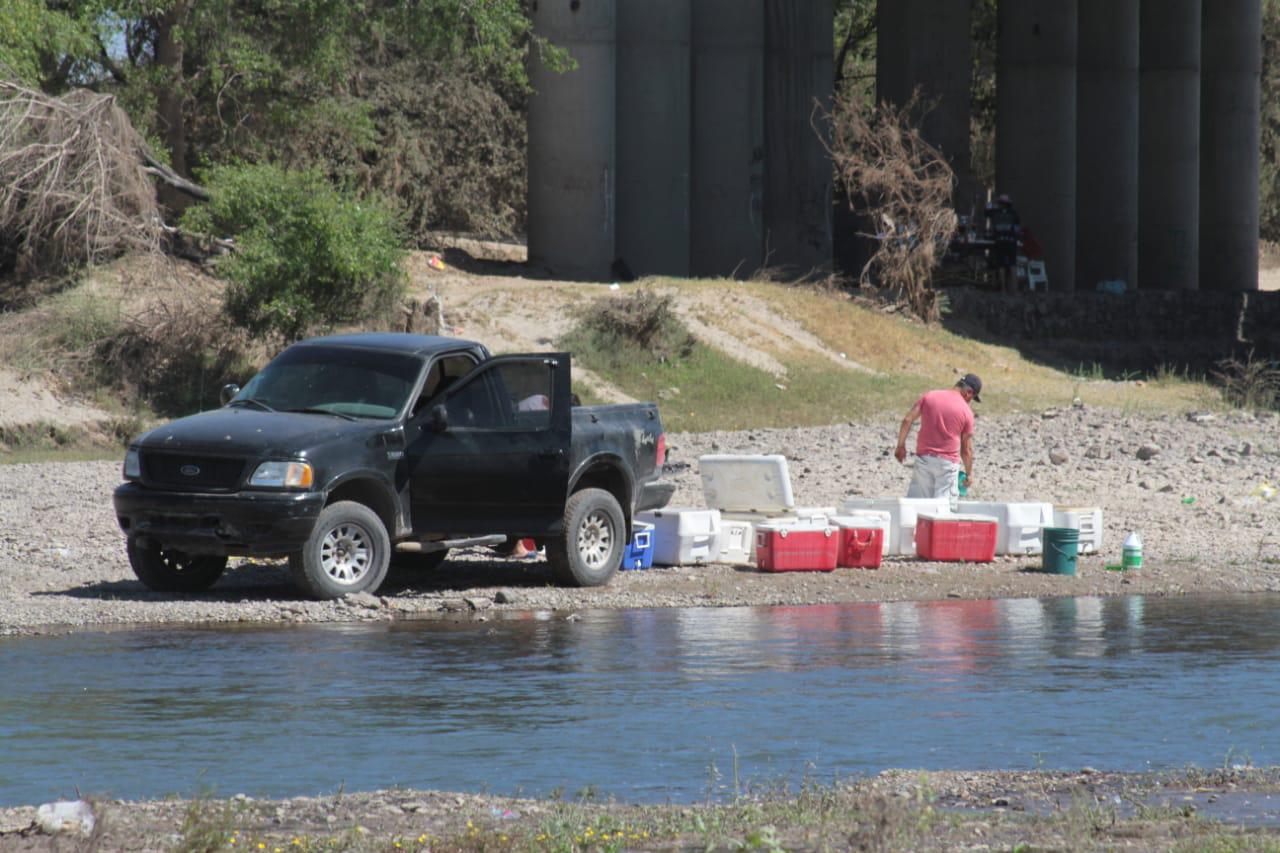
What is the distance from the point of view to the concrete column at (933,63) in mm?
49531

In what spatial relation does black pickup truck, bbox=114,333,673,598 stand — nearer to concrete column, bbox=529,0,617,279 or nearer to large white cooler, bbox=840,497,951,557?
large white cooler, bbox=840,497,951,557

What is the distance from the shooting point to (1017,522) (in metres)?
18.0

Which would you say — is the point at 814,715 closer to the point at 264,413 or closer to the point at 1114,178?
the point at 264,413

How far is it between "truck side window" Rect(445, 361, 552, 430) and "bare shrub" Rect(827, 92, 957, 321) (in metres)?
25.4

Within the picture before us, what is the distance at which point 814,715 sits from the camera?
10.6 m

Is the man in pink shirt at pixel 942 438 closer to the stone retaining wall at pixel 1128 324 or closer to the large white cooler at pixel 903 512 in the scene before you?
the large white cooler at pixel 903 512

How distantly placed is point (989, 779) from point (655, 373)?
23.9 meters

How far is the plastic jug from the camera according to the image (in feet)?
57.1

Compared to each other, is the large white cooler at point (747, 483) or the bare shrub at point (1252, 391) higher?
the bare shrub at point (1252, 391)

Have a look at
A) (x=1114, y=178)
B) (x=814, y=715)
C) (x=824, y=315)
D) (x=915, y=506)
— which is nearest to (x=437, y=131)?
(x=824, y=315)

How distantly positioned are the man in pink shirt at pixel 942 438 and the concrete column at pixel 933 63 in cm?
3254

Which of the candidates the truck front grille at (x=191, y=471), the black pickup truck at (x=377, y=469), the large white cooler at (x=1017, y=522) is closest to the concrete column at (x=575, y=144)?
the large white cooler at (x=1017, y=522)

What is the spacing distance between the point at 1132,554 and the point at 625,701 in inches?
315

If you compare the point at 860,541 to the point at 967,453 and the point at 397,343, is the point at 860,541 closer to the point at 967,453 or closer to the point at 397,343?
the point at 967,453
